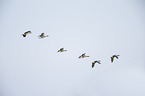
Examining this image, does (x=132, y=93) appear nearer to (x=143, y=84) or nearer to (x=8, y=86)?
(x=143, y=84)

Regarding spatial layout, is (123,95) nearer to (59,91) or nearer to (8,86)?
(59,91)

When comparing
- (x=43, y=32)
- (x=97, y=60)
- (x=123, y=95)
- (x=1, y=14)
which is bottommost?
(x=123, y=95)

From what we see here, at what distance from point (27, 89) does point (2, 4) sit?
3137 millimetres

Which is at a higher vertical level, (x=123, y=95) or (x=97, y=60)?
(x=97, y=60)

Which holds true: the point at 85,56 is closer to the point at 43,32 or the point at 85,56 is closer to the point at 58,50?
the point at 58,50

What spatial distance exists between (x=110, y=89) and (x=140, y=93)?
1.01 m

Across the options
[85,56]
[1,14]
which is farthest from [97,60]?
[1,14]

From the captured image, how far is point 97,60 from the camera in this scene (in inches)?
242

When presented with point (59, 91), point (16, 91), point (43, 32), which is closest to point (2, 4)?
point (43, 32)

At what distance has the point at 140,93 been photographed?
594cm

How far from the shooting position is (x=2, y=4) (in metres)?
6.18

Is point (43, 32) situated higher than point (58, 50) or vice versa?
point (43, 32)

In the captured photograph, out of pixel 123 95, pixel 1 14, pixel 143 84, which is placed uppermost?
pixel 1 14

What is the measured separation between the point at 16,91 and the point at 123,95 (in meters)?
3.71
